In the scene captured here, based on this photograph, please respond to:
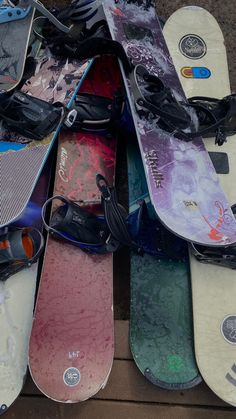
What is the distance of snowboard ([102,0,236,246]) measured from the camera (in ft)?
6.03

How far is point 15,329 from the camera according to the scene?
1.82 meters

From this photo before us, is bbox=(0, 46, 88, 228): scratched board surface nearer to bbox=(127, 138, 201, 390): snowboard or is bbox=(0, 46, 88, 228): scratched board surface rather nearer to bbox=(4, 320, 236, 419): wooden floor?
bbox=(127, 138, 201, 390): snowboard

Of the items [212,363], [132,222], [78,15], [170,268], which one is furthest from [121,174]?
[212,363]

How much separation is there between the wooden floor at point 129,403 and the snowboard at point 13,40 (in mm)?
1213

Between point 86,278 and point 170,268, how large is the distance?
33 cm

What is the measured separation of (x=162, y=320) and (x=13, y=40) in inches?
52.2

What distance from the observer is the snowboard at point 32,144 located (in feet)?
5.99

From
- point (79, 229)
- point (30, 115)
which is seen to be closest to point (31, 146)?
point (30, 115)

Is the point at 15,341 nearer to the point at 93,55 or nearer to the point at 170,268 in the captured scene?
the point at 170,268

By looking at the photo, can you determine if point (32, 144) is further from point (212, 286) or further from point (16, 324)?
point (212, 286)

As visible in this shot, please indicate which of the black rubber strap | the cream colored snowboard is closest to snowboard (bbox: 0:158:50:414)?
→ the cream colored snowboard

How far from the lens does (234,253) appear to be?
1.89 meters

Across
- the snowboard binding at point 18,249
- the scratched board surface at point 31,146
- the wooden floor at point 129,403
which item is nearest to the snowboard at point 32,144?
the scratched board surface at point 31,146

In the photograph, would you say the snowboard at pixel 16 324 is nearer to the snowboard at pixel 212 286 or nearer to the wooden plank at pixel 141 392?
the wooden plank at pixel 141 392
